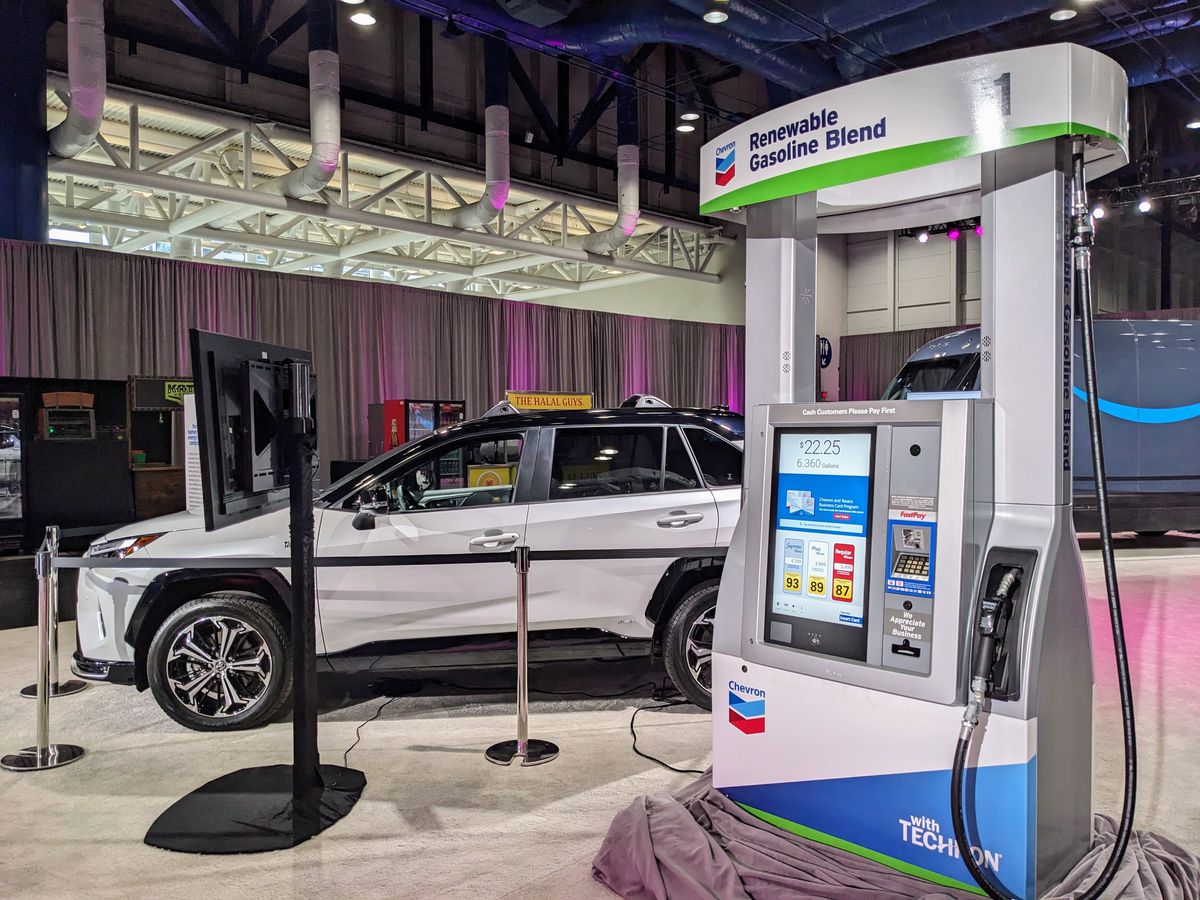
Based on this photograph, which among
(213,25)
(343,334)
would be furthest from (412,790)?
(213,25)

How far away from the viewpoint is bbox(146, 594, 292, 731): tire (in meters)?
4.21

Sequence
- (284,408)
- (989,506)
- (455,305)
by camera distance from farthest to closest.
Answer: (455,305) < (284,408) < (989,506)

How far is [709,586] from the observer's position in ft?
14.9

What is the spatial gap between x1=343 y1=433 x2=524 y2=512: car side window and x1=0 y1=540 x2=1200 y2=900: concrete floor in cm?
110

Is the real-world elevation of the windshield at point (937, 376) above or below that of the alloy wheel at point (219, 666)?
above

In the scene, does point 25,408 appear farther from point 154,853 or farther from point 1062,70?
point 1062,70

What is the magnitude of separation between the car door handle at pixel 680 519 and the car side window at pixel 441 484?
2.63ft

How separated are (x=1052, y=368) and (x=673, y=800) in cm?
193

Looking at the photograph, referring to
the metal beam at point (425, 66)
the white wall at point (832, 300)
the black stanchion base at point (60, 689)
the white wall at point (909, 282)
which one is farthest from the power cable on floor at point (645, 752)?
the white wall at point (832, 300)

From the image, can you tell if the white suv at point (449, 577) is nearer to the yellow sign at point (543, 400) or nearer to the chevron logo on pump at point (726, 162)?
the chevron logo on pump at point (726, 162)

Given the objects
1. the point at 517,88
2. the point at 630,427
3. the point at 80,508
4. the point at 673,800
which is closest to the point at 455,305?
the point at 517,88

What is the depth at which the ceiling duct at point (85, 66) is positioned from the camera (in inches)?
306

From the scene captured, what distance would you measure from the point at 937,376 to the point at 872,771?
7.74 meters

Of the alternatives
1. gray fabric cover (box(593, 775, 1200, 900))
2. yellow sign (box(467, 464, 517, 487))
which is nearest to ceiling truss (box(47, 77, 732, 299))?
yellow sign (box(467, 464, 517, 487))
